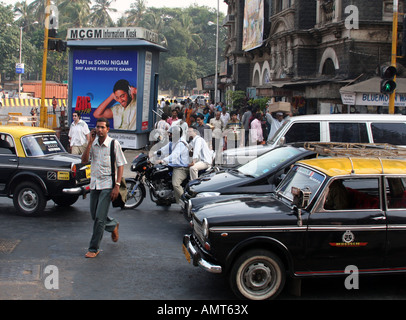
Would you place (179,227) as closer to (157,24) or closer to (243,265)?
(243,265)

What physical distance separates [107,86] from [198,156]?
28.4 ft

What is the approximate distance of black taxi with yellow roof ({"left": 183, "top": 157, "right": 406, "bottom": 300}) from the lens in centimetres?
533

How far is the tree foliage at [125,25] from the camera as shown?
225ft

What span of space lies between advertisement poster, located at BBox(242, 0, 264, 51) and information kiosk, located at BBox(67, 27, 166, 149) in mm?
12496

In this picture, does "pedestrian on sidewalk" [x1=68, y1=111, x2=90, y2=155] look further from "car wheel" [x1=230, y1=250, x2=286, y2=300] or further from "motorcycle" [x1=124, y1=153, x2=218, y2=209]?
"car wheel" [x1=230, y1=250, x2=286, y2=300]

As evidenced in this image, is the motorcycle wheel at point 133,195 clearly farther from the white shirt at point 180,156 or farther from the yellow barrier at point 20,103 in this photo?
the yellow barrier at point 20,103

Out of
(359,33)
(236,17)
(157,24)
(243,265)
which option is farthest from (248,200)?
(157,24)

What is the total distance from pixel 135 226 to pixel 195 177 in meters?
1.50

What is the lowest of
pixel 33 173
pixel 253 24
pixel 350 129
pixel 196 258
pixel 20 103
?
pixel 196 258

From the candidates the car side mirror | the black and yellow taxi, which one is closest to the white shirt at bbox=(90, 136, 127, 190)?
the black and yellow taxi

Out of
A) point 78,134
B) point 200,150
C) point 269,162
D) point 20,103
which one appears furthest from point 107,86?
point 20,103

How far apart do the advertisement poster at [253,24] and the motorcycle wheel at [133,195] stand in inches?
791

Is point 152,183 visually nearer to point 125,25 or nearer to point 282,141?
point 282,141

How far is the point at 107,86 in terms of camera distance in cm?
1733
